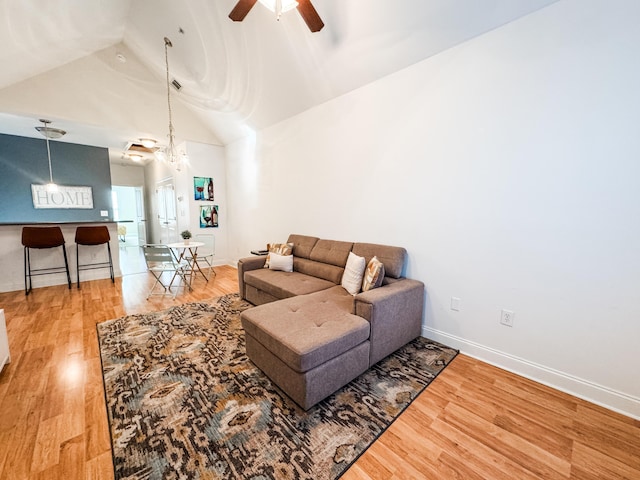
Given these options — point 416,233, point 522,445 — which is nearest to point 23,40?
point 416,233

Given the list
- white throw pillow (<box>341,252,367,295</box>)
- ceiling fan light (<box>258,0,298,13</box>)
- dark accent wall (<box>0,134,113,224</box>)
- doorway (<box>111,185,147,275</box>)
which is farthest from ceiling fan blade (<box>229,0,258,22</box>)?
doorway (<box>111,185,147,275</box>)

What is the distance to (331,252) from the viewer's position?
3311 mm

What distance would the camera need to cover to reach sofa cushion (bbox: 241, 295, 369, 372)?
1.63 meters

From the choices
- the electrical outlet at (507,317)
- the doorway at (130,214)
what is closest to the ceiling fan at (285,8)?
the electrical outlet at (507,317)

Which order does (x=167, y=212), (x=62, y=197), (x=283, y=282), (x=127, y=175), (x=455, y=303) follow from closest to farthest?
1. (x=455, y=303)
2. (x=283, y=282)
3. (x=62, y=197)
4. (x=167, y=212)
5. (x=127, y=175)

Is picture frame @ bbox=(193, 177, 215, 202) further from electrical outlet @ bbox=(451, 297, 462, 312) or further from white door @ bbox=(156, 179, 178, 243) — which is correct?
electrical outlet @ bbox=(451, 297, 462, 312)

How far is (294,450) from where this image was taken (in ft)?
4.59

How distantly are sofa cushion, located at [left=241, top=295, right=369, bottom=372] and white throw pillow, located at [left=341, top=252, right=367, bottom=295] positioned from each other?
40cm

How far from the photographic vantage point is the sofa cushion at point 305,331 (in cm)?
163

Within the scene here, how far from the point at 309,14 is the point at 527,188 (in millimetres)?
2090

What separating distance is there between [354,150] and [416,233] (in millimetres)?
1287

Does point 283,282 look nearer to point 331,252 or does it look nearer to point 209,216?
point 331,252

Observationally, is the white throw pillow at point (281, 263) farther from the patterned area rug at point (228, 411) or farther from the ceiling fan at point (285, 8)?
the ceiling fan at point (285, 8)

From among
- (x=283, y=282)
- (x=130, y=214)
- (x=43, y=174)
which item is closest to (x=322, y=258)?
(x=283, y=282)
